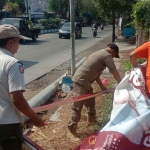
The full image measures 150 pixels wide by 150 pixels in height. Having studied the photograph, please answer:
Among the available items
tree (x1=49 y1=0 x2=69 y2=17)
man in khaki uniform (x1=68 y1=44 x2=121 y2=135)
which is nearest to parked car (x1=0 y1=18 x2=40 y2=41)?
man in khaki uniform (x1=68 y1=44 x2=121 y2=135)

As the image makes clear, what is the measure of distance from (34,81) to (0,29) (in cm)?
741

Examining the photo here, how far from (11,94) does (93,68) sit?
95.7 inches

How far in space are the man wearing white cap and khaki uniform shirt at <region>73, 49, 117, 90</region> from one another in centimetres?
212

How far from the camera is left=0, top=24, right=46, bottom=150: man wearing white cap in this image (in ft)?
8.45

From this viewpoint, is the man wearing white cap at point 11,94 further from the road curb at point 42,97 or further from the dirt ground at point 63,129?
the road curb at point 42,97

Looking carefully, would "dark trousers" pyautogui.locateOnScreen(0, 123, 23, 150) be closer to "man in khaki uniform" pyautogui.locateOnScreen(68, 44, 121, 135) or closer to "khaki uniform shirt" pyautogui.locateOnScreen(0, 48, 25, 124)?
"khaki uniform shirt" pyautogui.locateOnScreen(0, 48, 25, 124)

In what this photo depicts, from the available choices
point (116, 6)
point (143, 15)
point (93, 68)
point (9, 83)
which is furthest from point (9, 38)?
point (116, 6)

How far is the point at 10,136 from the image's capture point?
2842 mm

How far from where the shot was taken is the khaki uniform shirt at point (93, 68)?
4.73m

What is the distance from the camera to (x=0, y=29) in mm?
2746

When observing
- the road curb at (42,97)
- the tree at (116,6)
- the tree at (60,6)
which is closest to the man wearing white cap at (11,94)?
the road curb at (42,97)

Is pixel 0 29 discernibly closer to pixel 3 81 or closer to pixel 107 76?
pixel 3 81

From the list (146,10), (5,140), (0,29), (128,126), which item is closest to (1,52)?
(0,29)

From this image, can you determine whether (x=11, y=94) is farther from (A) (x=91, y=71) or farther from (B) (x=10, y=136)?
(A) (x=91, y=71)
